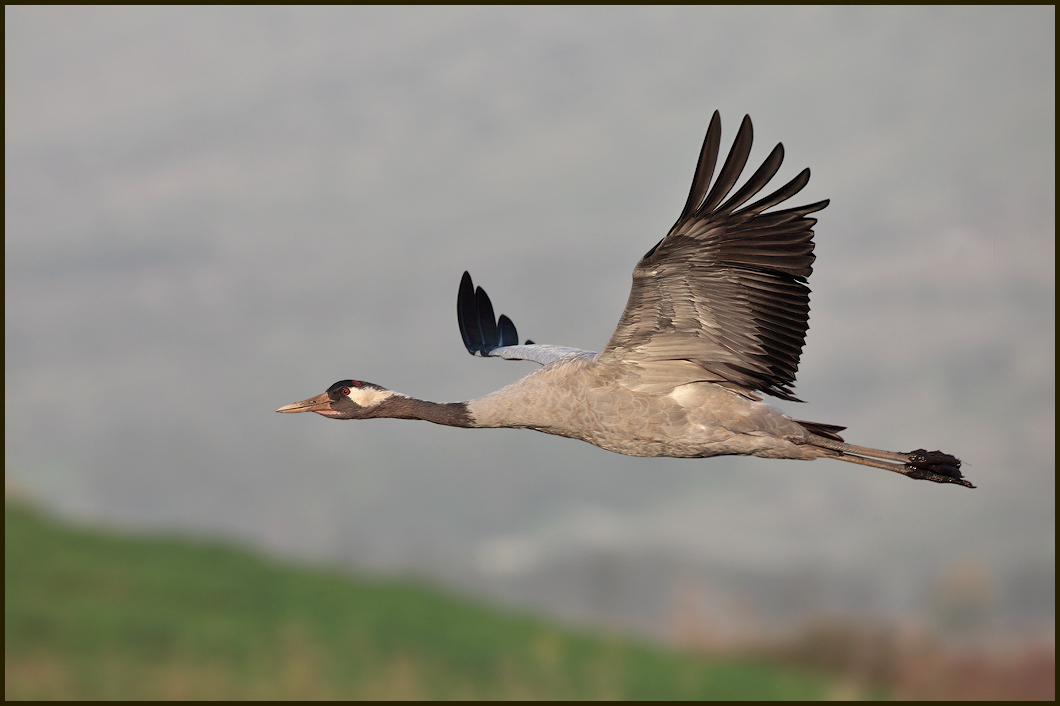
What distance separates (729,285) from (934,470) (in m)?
2.83

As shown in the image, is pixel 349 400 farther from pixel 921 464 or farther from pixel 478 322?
pixel 921 464

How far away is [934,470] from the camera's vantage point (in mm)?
8312

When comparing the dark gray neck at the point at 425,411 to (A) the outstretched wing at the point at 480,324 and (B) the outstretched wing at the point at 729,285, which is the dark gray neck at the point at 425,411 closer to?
(B) the outstretched wing at the point at 729,285

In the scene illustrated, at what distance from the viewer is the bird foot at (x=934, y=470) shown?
829 centimetres

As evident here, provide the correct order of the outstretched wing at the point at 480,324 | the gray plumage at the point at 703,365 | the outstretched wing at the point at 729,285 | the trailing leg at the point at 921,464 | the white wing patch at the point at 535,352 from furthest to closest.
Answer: the outstretched wing at the point at 480,324, the white wing patch at the point at 535,352, the trailing leg at the point at 921,464, the gray plumage at the point at 703,365, the outstretched wing at the point at 729,285

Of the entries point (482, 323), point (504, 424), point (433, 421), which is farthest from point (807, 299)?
point (482, 323)

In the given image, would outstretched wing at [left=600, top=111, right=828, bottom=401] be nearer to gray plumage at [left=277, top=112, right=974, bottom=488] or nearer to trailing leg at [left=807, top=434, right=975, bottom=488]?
gray plumage at [left=277, top=112, right=974, bottom=488]

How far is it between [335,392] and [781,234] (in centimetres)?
422

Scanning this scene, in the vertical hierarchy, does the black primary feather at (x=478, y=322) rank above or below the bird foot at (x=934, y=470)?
above

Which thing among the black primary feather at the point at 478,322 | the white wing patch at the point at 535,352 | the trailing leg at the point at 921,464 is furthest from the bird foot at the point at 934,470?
the black primary feather at the point at 478,322

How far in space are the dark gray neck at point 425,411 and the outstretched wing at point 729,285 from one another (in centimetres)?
141

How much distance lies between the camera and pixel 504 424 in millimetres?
8258

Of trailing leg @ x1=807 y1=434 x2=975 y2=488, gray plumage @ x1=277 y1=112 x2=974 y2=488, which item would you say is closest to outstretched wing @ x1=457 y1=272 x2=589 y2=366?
gray plumage @ x1=277 y1=112 x2=974 y2=488

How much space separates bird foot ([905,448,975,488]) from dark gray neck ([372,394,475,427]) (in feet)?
12.7
